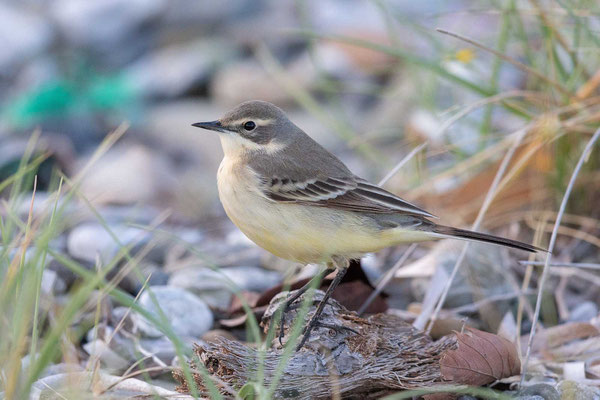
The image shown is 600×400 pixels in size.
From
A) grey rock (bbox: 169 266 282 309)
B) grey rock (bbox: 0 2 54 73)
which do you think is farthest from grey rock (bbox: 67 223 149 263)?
grey rock (bbox: 0 2 54 73)

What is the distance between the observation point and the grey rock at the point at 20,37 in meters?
11.5

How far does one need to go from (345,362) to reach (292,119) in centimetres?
783

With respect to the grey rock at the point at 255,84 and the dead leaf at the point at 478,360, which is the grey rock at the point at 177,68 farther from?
the dead leaf at the point at 478,360

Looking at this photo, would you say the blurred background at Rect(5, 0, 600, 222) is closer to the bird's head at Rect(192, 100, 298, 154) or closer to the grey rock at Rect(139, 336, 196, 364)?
the bird's head at Rect(192, 100, 298, 154)

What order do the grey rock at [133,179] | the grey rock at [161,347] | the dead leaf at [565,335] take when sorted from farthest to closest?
the grey rock at [133,179], the dead leaf at [565,335], the grey rock at [161,347]

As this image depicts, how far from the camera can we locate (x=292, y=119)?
10781 mm

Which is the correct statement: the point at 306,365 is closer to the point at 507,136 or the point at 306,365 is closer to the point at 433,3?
the point at 507,136

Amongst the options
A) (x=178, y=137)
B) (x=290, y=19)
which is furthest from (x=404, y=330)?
(x=290, y=19)

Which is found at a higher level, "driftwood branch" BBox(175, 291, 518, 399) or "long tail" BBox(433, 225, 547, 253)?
"long tail" BBox(433, 225, 547, 253)

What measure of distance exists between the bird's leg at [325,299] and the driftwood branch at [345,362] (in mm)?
28

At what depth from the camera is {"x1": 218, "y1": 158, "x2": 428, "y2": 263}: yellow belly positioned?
388 cm

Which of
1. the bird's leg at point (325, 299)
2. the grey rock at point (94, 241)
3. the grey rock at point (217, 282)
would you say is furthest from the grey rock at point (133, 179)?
the bird's leg at point (325, 299)

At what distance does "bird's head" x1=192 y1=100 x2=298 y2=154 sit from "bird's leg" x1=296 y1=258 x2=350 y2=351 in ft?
2.86

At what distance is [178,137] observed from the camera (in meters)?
10.9
